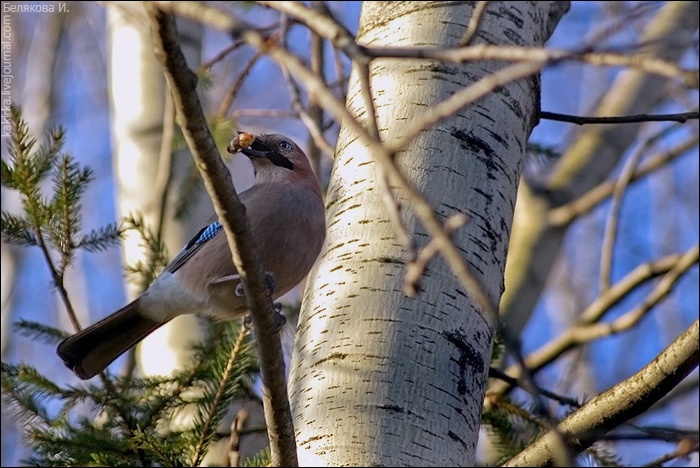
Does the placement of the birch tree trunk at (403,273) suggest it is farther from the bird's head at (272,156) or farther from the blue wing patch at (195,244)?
the blue wing patch at (195,244)

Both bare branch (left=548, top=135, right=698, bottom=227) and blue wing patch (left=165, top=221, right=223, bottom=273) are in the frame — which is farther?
bare branch (left=548, top=135, right=698, bottom=227)

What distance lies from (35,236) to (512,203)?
1998 millimetres

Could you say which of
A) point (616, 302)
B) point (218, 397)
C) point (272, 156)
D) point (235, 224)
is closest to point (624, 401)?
point (235, 224)

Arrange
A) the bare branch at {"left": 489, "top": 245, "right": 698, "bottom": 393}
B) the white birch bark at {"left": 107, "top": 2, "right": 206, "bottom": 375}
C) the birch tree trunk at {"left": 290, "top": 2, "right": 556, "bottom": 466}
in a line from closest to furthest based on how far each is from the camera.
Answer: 1. the birch tree trunk at {"left": 290, "top": 2, "right": 556, "bottom": 466}
2. the bare branch at {"left": 489, "top": 245, "right": 698, "bottom": 393}
3. the white birch bark at {"left": 107, "top": 2, "right": 206, "bottom": 375}

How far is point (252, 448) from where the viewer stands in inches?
199

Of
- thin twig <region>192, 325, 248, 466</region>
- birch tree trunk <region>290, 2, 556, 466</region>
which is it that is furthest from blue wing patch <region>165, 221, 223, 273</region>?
birch tree trunk <region>290, 2, 556, 466</region>

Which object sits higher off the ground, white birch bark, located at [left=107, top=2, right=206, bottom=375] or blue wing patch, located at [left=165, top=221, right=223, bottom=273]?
white birch bark, located at [left=107, top=2, right=206, bottom=375]

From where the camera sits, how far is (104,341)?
164 inches

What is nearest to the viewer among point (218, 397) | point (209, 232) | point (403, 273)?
point (403, 273)

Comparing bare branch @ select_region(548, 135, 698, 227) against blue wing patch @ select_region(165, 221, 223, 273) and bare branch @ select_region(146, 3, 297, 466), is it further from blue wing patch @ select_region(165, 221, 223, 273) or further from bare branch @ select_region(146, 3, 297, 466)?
bare branch @ select_region(146, 3, 297, 466)

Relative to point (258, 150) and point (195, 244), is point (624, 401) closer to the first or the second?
point (195, 244)

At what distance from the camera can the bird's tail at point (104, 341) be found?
4031 mm

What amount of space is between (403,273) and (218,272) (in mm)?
1428

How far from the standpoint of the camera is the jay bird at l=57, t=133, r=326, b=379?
3.93m
